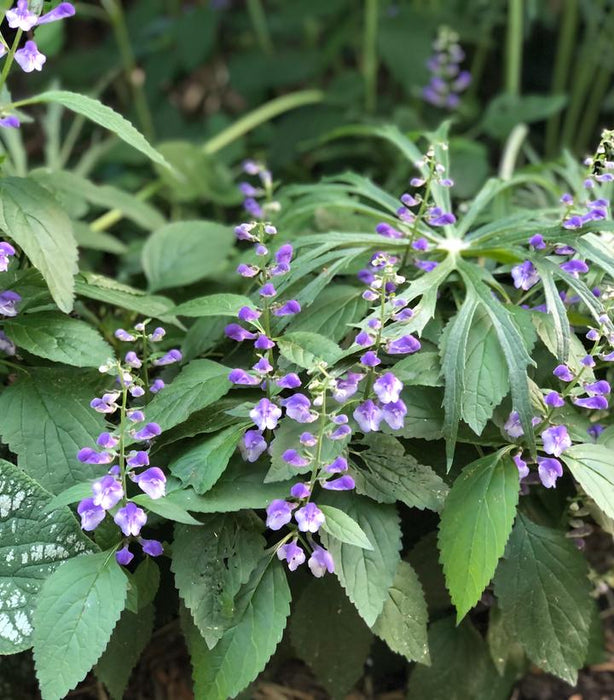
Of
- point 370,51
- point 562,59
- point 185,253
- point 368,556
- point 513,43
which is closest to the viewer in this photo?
point 368,556

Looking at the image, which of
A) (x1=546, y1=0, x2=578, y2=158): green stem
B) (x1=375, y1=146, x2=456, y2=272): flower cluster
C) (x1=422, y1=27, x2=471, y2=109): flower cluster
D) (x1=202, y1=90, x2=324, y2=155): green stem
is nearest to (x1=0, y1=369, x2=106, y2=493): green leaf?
(x1=375, y1=146, x2=456, y2=272): flower cluster

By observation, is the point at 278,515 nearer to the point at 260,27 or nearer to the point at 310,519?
the point at 310,519

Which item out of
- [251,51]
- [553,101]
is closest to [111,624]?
[553,101]

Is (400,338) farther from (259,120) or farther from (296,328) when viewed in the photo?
(259,120)

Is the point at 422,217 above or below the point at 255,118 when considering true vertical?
above

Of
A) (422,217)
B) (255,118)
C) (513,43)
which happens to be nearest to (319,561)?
(422,217)

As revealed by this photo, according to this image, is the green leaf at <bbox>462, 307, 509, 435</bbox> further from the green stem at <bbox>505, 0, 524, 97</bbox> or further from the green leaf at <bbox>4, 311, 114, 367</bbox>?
the green stem at <bbox>505, 0, 524, 97</bbox>

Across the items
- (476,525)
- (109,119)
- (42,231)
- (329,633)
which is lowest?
(329,633)
